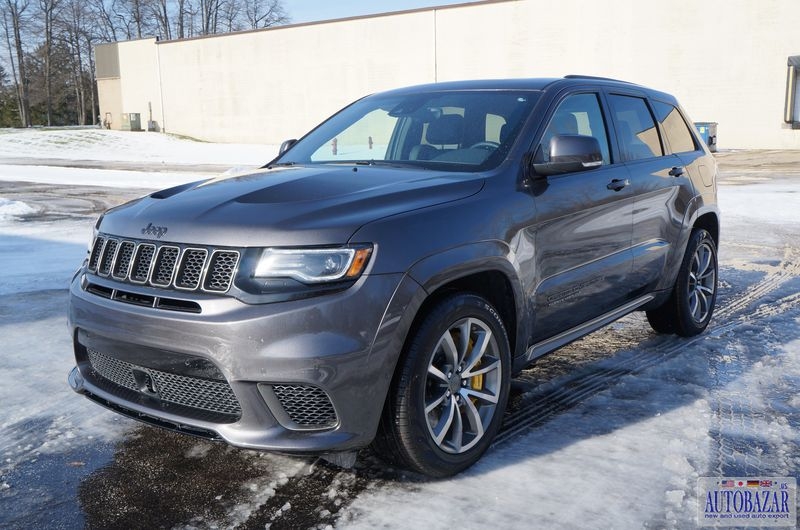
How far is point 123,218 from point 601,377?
2.94 meters

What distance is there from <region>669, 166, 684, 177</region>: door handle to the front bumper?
9.13ft

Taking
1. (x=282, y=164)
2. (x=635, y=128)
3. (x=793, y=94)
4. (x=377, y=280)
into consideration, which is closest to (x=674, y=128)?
(x=635, y=128)

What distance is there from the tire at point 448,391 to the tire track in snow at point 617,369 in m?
0.34

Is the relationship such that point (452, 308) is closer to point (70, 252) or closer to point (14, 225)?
point (70, 252)

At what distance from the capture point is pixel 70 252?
8633 mm

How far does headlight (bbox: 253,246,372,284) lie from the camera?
2812 mm

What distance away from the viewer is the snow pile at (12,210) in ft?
38.0

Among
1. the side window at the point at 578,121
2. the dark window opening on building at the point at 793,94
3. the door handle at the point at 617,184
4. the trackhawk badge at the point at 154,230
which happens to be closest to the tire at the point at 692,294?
the door handle at the point at 617,184

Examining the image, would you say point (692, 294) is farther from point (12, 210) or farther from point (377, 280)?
Result: point (12, 210)

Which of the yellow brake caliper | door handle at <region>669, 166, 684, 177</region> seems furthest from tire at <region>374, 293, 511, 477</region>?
door handle at <region>669, 166, 684, 177</region>

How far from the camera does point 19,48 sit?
70688mm

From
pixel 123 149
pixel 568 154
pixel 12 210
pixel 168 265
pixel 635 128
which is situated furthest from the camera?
pixel 123 149

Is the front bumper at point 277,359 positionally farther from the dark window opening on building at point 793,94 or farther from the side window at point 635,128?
the dark window opening on building at point 793,94

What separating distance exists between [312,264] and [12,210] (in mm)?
11028
